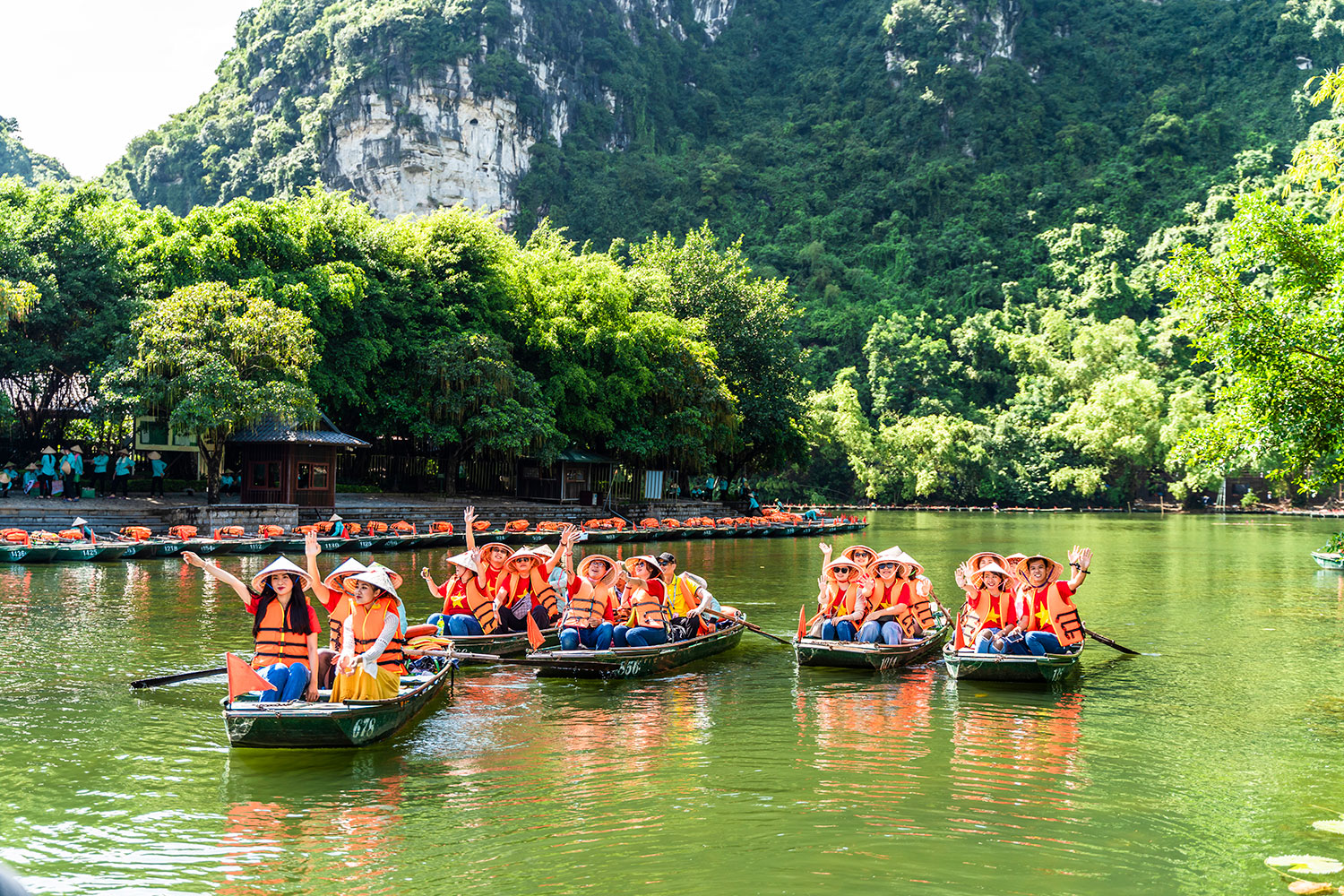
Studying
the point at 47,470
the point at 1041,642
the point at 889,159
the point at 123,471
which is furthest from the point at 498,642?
the point at 889,159

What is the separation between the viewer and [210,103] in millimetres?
110875

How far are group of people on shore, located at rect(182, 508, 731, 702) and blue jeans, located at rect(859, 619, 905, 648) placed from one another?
8.43ft

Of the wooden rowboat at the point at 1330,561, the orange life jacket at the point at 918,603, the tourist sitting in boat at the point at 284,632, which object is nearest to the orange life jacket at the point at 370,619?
the tourist sitting in boat at the point at 284,632

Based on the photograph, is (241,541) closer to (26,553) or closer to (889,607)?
(26,553)

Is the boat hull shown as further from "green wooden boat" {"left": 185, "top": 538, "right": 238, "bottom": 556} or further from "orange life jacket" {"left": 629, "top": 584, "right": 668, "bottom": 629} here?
"green wooden boat" {"left": 185, "top": 538, "right": 238, "bottom": 556}

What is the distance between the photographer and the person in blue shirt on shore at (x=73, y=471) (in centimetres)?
3070

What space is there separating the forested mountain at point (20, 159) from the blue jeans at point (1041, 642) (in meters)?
116

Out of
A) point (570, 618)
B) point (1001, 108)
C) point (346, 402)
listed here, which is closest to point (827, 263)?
point (1001, 108)

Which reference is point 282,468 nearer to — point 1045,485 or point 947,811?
point 947,811

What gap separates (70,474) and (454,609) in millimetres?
21307

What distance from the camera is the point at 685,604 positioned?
16641 millimetres

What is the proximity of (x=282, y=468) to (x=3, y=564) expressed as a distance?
8917 millimetres

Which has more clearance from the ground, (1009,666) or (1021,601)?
(1021,601)

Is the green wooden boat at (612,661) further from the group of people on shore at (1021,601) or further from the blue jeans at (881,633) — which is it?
the group of people on shore at (1021,601)
